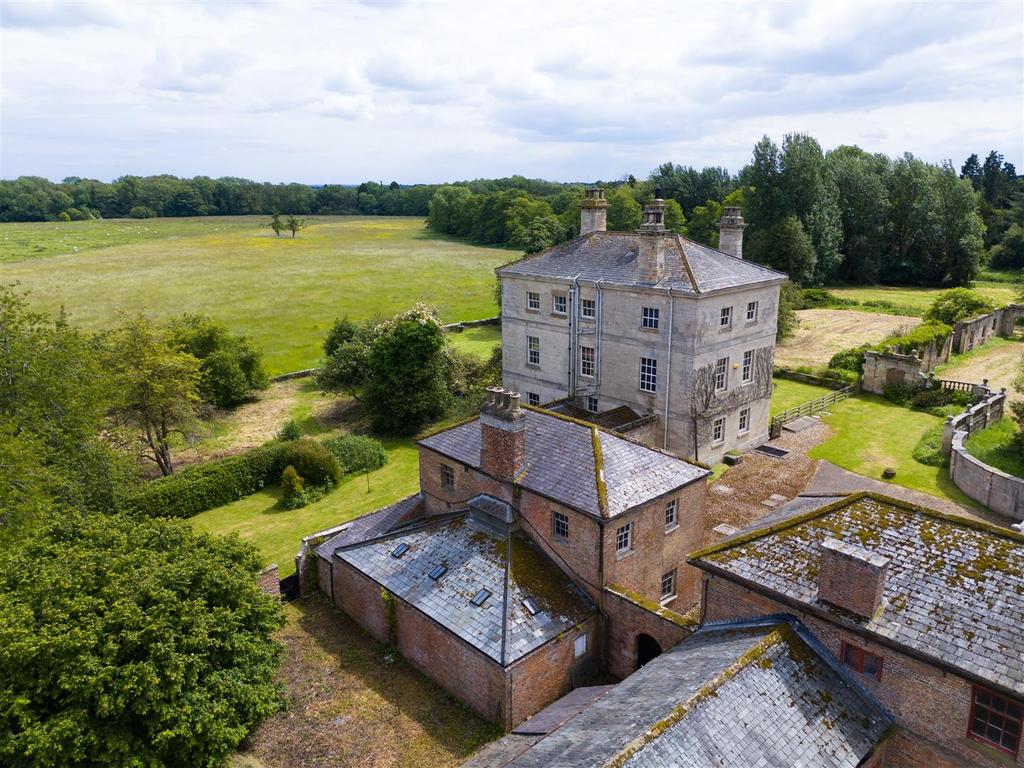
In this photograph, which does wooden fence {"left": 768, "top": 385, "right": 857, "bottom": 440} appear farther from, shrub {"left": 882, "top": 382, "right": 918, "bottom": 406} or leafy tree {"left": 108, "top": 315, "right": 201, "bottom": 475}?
leafy tree {"left": 108, "top": 315, "right": 201, "bottom": 475}

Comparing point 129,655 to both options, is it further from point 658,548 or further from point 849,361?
point 849,361

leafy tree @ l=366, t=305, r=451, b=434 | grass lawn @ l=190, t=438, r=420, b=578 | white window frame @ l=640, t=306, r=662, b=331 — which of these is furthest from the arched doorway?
leafy tree @ l=366, t=305, r=451, b=434

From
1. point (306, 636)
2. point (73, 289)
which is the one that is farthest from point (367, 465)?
point (73, 289)

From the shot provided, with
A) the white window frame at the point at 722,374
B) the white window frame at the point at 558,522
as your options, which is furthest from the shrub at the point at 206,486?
the white window frame at the point at 722,374

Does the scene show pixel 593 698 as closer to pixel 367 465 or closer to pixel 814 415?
pixel 367 465

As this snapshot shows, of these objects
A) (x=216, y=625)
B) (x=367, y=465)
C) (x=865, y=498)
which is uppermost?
(x=865, y=498)
